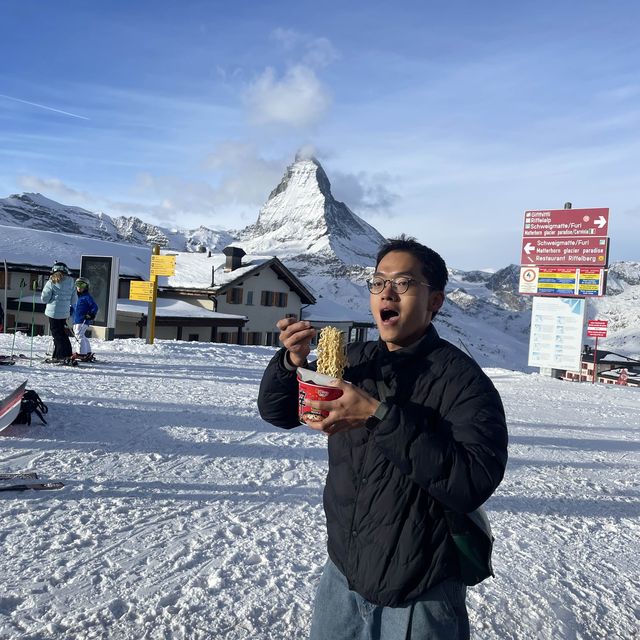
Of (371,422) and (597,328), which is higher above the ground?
(597,328)

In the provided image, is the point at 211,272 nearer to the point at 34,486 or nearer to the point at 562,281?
the point at 562,281

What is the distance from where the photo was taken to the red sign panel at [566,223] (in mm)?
20109

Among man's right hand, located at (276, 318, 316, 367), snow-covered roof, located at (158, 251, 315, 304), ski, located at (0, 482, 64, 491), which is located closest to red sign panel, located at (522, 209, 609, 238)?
snow-covered roof, located at (158, 251, 315, 304)

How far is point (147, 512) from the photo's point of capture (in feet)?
14.6

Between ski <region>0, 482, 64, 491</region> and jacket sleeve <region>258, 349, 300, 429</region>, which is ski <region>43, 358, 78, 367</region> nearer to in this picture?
ski <region>0, 482, 64, 491</region>

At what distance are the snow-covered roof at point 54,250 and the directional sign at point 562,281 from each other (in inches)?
868

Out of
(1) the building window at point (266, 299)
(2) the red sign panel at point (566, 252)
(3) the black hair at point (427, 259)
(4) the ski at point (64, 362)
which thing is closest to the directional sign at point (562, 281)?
(2) the red sign panel at point (566, 252)

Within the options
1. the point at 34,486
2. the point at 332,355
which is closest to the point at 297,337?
the point at 332,355

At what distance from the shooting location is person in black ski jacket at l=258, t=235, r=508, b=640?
5.29 feet

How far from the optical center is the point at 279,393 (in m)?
2.08

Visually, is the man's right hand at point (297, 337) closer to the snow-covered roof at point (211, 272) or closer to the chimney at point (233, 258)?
the snow-covered roof at point (211, 272)

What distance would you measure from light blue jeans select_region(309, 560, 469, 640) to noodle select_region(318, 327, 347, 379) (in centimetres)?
73

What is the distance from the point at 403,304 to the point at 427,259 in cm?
19

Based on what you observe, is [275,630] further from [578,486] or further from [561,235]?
[561,235]
